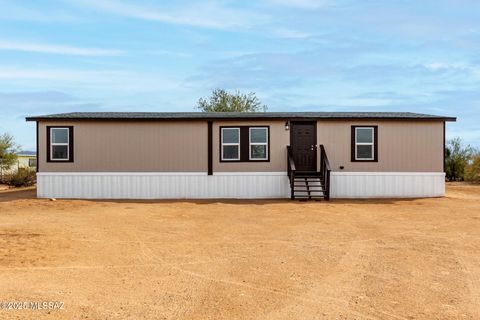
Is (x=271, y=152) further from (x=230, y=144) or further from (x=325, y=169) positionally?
(x=325, y=169)

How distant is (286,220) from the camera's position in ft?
41.2

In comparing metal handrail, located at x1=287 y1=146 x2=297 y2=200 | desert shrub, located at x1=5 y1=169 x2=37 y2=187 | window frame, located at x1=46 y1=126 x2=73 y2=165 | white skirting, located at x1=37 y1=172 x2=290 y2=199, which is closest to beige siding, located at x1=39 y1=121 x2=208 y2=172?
white skirting, located at x1=37 y1=172 x2=290 y2=199

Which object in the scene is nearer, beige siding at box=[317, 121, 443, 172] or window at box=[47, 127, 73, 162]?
window at box=[47, 127, 73, 162]

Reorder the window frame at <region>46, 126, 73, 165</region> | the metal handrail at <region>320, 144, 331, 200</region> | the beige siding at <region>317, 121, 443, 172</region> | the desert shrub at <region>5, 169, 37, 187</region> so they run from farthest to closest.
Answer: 1. the desert shrub at <region>5, 169, 37, 187</region>
2. the beige siding at <region>317, 121, 443, 172</region>
3. the window frame at <region>46, 126, 73, 165</region>
4. the metal handrail at <region>320, 144, 331, 200</region>

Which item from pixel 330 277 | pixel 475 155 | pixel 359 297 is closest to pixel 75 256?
pixel 330 277

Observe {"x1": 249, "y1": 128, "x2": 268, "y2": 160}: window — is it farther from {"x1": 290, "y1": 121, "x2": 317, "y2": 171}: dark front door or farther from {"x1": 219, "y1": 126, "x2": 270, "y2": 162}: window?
{"x1": 290, "y1": 121, "x2": 317, "y2": 171}: dark front door

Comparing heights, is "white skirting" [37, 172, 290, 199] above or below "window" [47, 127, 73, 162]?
below

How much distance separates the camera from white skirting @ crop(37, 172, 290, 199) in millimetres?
18328

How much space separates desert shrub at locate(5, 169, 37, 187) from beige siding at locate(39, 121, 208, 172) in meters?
10.3

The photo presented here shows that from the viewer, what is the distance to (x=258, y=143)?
60.6ft

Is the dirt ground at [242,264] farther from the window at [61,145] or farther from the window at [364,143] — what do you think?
the window at [364,143]

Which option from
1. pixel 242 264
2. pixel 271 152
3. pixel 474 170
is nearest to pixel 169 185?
pixel 271 152

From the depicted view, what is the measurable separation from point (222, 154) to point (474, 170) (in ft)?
58.5

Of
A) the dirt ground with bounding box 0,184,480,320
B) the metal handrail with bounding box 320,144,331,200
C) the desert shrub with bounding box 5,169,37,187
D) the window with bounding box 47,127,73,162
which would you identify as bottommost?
the dirt ground with bounding box 0,184,480,320
